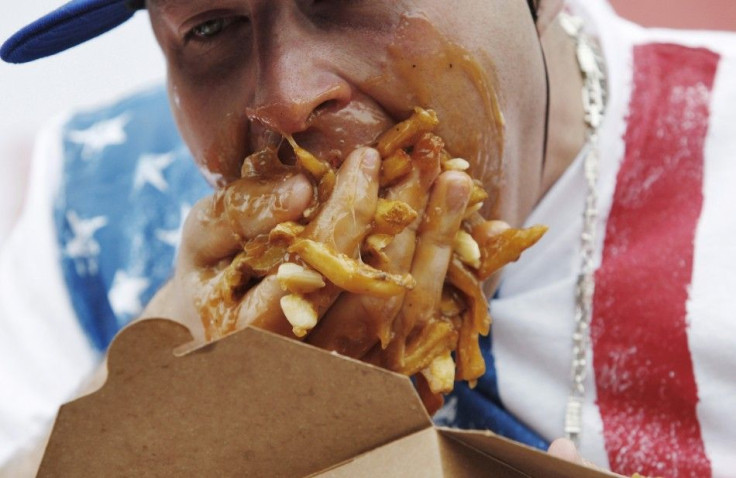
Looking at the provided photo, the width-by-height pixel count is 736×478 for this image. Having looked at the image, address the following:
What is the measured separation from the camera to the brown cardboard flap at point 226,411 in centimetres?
60

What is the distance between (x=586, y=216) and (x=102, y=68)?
190 centimetres

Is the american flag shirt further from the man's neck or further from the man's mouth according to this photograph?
the man's mouth

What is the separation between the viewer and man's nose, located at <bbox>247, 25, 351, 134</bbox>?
89 centimetres

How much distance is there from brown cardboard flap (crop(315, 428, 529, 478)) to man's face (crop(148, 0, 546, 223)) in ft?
1.24

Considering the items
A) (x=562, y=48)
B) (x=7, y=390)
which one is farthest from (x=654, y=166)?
(x=7, y=390)

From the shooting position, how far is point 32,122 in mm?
2551

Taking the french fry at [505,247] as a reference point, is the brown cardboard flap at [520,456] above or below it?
above

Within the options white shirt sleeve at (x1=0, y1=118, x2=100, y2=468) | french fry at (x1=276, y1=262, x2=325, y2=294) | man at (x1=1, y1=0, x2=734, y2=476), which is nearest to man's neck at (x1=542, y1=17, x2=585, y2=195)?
man at (x1=1, y1=0, x2=734, y2=476)

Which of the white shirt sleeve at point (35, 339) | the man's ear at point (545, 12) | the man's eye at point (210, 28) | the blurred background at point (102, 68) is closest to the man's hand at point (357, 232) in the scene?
the man's eye at point (210, 28)

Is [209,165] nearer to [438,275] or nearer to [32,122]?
[438,275]

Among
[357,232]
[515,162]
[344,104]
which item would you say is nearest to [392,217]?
[357,232]

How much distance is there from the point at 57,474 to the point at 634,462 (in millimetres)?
713

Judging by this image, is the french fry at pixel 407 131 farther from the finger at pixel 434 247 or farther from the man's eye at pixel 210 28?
the man's eye at pixel 210 28

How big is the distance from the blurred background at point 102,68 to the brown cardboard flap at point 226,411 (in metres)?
2.00
